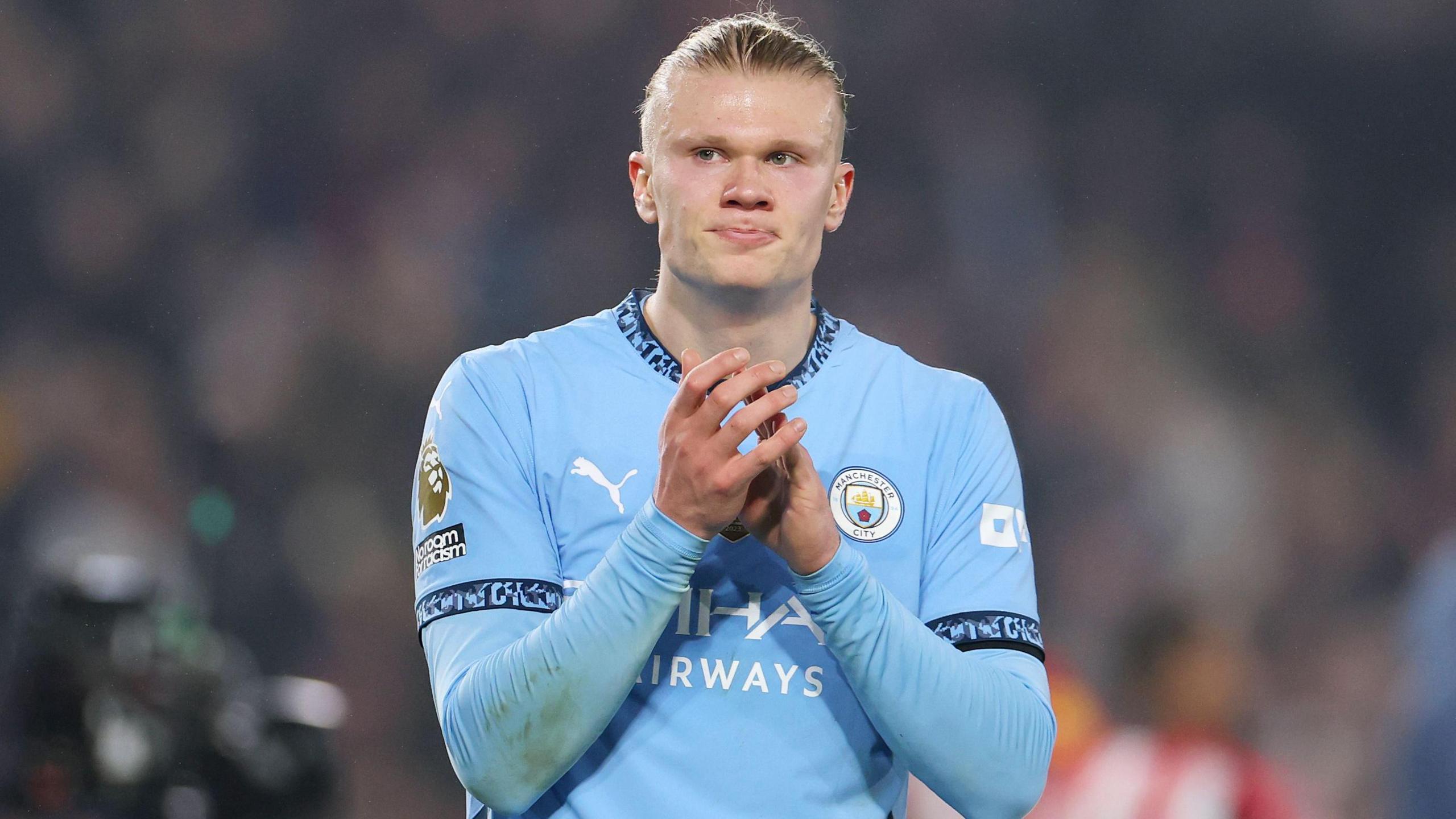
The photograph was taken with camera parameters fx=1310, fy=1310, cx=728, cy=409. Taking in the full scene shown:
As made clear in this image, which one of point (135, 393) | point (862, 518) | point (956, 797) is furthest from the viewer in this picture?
point (135, 393)

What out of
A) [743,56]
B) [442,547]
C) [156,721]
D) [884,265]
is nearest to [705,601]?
[442,547]

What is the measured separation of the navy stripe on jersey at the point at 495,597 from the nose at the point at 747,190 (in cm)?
49

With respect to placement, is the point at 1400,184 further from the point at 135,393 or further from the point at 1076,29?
the point at 135,393

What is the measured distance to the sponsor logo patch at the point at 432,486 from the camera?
5.01 feet

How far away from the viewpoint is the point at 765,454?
1.25 m

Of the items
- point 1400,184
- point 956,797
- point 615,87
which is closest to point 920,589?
point 956,797

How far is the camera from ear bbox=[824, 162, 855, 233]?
168 centimetres

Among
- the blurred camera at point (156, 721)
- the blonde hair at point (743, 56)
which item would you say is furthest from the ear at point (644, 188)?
the blurred camera at point (156, 721)

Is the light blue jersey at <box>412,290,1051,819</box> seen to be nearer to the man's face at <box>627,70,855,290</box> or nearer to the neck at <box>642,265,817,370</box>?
→ the neck at <box>642,265,817,370</box>

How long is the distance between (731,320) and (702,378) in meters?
0.36

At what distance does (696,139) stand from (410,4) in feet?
7.30

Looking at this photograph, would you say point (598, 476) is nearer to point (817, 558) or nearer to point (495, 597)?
point (495, 597)

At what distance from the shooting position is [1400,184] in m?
3.45

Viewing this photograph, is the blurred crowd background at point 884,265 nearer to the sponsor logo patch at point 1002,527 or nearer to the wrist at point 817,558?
the sponsor logo patch at point 1002,527
